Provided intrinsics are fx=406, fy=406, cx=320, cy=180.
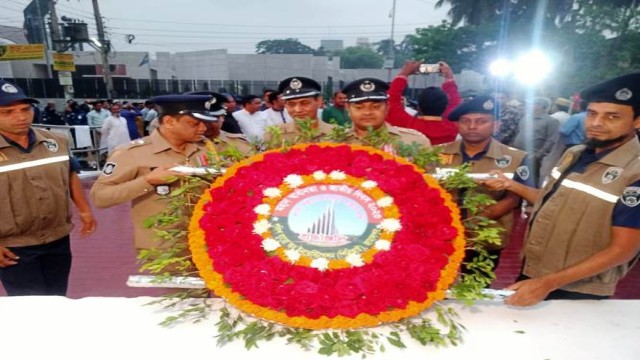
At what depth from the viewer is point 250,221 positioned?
5.43ft

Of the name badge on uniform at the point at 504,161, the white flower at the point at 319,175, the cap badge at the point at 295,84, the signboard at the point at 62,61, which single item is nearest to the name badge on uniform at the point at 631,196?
the name badge on uniform at the point at 504,161

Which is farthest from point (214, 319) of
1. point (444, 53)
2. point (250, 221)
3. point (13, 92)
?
point (444, 53)

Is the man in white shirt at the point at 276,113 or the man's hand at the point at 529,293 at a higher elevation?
the man in white shirt at the point at 276,113

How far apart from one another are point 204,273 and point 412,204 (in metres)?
0.88

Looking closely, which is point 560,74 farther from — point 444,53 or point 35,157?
point 35,157

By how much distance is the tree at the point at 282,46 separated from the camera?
83875 millimetres

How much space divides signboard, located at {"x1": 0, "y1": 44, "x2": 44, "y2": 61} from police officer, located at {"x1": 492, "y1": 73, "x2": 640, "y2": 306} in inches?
953

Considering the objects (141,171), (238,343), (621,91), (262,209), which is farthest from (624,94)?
(141,171)

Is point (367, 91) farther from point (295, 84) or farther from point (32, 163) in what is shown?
point (32, 163)

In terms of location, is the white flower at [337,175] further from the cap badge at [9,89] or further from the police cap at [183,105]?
the cap badge at [9,89]

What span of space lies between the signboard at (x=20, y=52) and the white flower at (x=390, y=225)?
78.5 ft

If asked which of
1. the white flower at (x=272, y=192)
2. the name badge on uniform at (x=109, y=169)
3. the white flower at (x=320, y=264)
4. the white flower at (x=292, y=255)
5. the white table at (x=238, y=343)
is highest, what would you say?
the white flower at (x=272, y=192)

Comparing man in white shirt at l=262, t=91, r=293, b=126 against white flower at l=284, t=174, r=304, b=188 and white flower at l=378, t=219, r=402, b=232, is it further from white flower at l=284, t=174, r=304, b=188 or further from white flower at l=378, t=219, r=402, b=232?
white flower at l=378, t=219, r=402, b=232

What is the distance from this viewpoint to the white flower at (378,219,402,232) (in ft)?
5.34
